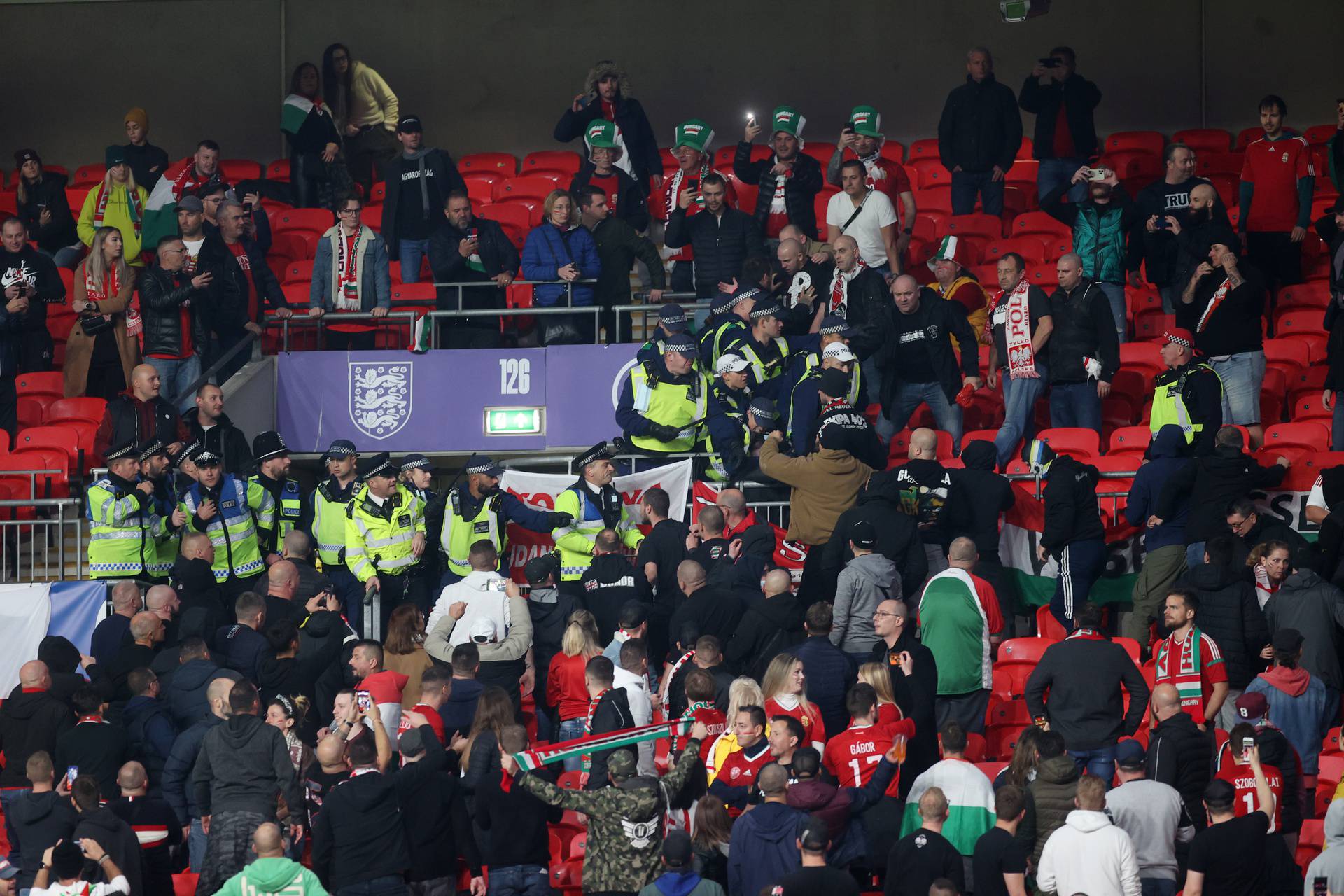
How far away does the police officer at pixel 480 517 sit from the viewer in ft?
42.7

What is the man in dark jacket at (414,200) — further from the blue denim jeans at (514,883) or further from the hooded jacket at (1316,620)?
the hooded jacket at (1316,620)

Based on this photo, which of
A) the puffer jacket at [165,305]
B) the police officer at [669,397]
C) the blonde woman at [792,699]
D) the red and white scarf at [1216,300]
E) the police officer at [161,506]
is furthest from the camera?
the puffer jacket at [165,305]

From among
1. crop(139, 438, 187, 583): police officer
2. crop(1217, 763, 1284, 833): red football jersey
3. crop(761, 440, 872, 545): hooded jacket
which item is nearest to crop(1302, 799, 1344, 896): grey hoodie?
crop(1217, 763, 1284, 833): red football jersey

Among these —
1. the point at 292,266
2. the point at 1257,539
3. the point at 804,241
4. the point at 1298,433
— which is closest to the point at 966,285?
the point at 804,241

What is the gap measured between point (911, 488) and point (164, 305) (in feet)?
19.8

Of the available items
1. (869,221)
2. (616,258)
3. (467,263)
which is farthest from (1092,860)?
(467,263)

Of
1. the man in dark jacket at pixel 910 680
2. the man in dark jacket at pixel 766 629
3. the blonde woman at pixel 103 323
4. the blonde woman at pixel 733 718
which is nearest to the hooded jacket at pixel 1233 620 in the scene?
the man in dark jacket at pixel 910 680

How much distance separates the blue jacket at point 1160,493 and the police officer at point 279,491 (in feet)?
18.6

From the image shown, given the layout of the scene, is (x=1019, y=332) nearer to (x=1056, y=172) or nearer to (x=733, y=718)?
(x=1056, y=172)

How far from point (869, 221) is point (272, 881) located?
817cm

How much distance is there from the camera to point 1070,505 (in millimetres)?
12242

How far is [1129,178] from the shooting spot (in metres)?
18.0

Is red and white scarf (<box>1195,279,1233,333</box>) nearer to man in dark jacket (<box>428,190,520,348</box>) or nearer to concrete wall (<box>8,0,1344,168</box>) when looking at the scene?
man in dark jacket (<box>428,190,520,348</box>)

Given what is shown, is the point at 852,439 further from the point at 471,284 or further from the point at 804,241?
the point at 471,284
